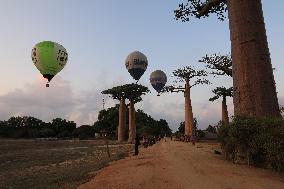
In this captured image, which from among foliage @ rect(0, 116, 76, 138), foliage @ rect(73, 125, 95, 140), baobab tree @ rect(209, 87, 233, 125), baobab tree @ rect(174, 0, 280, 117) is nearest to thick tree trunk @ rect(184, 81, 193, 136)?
baobab tree @ rect(209, 87, 233, 125)

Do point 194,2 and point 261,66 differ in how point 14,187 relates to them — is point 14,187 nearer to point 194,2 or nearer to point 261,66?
point 261,66

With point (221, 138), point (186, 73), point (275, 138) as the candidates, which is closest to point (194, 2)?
point (221, 138)

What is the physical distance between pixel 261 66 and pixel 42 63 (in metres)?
13.7

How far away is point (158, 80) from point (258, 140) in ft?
134

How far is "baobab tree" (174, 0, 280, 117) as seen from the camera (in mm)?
13438

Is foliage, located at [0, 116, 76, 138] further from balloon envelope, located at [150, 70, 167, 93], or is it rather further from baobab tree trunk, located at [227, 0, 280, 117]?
baobab tree trunk, located at [227, 0, 280, 117]

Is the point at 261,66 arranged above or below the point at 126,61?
below

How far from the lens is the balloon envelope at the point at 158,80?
51978 millimetres

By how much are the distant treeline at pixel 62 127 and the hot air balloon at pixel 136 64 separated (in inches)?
1616

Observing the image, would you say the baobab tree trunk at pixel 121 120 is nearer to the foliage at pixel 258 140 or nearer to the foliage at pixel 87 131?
the foliage at pixel 87 131

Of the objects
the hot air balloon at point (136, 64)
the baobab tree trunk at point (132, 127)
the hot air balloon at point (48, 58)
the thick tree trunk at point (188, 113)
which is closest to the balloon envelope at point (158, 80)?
the thick tree trunk at point (188, 113)

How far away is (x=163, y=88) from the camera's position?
51250 mm

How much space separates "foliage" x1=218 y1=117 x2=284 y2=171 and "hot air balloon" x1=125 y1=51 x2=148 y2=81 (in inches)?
1213

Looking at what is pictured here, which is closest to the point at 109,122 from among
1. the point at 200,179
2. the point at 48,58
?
the point at 48,58
